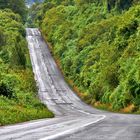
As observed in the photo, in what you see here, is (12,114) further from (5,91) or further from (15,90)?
(15,90)

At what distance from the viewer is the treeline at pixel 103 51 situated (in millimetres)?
47906

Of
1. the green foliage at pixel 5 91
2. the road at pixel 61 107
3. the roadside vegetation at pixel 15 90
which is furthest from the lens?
the green foliage at pixel 5 91

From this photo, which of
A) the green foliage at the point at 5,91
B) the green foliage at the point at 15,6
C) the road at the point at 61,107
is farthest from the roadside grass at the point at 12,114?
the green foliage at the point at 15,6

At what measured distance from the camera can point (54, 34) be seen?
98.9 meters

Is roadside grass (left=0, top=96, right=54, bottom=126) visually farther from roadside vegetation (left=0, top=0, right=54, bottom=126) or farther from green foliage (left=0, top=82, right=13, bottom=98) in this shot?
green foliage (left=0, top=82, right=13, bottom=98)

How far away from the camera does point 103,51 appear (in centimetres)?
6216

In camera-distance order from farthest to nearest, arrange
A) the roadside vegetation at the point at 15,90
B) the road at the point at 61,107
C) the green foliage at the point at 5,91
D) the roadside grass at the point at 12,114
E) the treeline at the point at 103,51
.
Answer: the treeline at the point at 103,51, the green foliage at the point at 5,91, the roadside vegetation at the point at 15,90, the roadside grass at the point at 12,114, the road at the point at 61,107

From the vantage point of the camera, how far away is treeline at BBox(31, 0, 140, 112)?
47.9 metres

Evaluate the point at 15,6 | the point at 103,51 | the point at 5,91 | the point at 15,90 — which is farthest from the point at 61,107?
the point at 15,6

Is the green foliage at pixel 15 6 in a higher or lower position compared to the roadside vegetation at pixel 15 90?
higher

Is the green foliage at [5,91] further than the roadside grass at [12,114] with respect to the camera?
Yes

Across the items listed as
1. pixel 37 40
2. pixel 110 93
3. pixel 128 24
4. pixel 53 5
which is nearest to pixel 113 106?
pixel 110 93

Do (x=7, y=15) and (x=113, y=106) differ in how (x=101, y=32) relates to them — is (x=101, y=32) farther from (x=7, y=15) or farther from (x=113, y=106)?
(x=7, y=15)

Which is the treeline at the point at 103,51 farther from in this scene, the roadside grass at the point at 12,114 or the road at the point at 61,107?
the roadside grass at the point at 12,114
